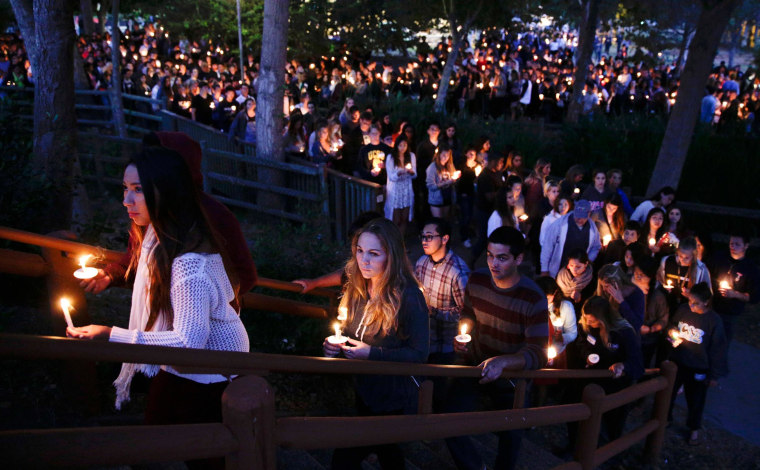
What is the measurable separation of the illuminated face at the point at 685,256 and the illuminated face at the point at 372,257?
4.33 m

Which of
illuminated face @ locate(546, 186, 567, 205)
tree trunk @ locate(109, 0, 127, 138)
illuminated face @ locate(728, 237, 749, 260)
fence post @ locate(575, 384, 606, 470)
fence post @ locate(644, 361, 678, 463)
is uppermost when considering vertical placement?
tree trunk @ locate(109, 0, 127, 138)

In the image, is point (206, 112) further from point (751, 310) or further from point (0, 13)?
point (0, 13)

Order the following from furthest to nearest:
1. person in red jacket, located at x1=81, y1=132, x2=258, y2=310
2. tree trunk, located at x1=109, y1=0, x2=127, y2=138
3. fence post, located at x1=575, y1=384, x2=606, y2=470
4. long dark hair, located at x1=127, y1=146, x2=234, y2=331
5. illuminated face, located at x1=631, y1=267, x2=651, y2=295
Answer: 1. tree trunk, located at x1=109, y1=0, x2=127, y2=138
2. illuminated face, located at x1=631, y1=267, x2=651, y2=295
3. fence post, located at x1=575, y1=384, x2=606, y2=470
4. person in red jacket, located at x1=81, y1=132, x2=258, y2=310
5. long dark hair, located at x1=127, y1=146, x2=234, y2=331

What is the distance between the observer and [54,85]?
7.58 m

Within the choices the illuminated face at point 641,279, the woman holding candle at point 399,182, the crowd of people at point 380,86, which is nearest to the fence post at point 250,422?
the illuminated face at point 641,279

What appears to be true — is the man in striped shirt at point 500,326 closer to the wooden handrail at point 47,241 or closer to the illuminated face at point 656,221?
the wooden handrail at point 47,241

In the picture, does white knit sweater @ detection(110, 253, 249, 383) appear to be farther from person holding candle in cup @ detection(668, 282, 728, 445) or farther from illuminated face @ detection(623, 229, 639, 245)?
illuminated face @ detection(623, 229, 639, 245)

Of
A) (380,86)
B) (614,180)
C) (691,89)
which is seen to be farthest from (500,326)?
(380,86)

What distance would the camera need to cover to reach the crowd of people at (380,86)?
1511 centimetres

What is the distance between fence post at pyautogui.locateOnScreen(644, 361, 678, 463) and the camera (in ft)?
16.9

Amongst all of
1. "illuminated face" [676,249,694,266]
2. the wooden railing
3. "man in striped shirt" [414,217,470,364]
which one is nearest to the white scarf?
the wooden railing

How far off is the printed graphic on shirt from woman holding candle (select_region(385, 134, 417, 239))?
190 inches

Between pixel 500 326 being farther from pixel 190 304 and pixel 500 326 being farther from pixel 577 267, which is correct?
pixel 190 304

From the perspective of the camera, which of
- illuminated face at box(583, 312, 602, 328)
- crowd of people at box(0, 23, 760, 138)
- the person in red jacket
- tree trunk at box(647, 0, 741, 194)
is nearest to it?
the person in red jacket
